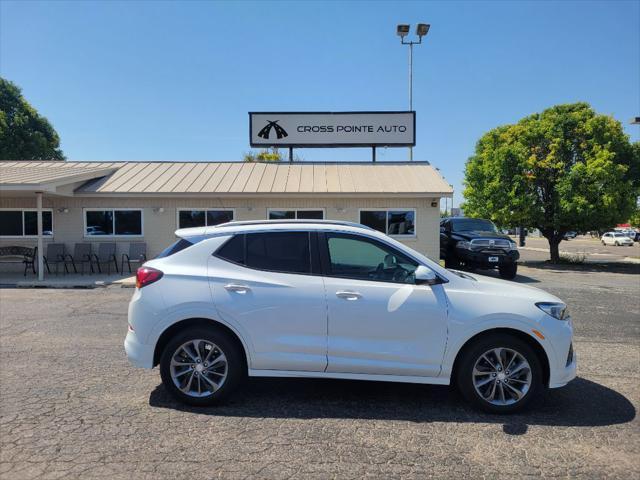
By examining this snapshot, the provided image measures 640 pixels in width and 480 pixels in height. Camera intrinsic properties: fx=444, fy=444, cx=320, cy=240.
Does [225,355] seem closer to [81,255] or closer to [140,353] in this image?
[140,353]

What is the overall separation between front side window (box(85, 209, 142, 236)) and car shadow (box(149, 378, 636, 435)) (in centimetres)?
1260

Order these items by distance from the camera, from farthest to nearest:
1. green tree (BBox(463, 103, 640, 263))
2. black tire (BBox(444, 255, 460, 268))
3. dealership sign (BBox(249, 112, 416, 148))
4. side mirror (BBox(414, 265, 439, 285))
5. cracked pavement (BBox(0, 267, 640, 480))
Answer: dealership sign (BBox(249, 112, 416, 148))
green tree (BBox(463, 103, 640, 263))
black tire (BBox(444, 255, 460, 268))
side mirror (BBox(414, 265, 439, 285))
cracked pavement (BBox(0, 267, 640, 480))

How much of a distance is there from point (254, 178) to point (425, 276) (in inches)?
544

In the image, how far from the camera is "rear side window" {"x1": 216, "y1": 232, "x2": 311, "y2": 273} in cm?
427

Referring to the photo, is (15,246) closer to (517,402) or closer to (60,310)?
(60,310)

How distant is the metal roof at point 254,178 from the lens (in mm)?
15641

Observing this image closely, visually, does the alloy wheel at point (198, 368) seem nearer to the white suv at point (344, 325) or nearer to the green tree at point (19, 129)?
the white suv at point (344, 325)

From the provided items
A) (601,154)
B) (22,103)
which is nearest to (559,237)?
(601,154)

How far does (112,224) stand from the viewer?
16.1m

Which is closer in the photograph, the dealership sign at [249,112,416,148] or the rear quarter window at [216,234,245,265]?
the rear quarter window at [216,234,245,265]

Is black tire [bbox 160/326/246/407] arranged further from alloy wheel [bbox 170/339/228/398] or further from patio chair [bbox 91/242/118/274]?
patio chair [bbox 91/242/118/274]

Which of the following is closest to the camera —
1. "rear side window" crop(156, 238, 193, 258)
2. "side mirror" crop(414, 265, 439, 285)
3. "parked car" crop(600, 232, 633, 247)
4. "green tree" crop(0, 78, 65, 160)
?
"side mirror" crop(414, 265, 439, 285)

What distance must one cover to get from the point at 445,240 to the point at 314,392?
43.2 ft

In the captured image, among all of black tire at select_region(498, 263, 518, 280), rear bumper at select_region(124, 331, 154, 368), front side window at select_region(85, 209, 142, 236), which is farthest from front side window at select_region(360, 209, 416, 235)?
rear bumper at select_region(124, 331, 154, 368)
